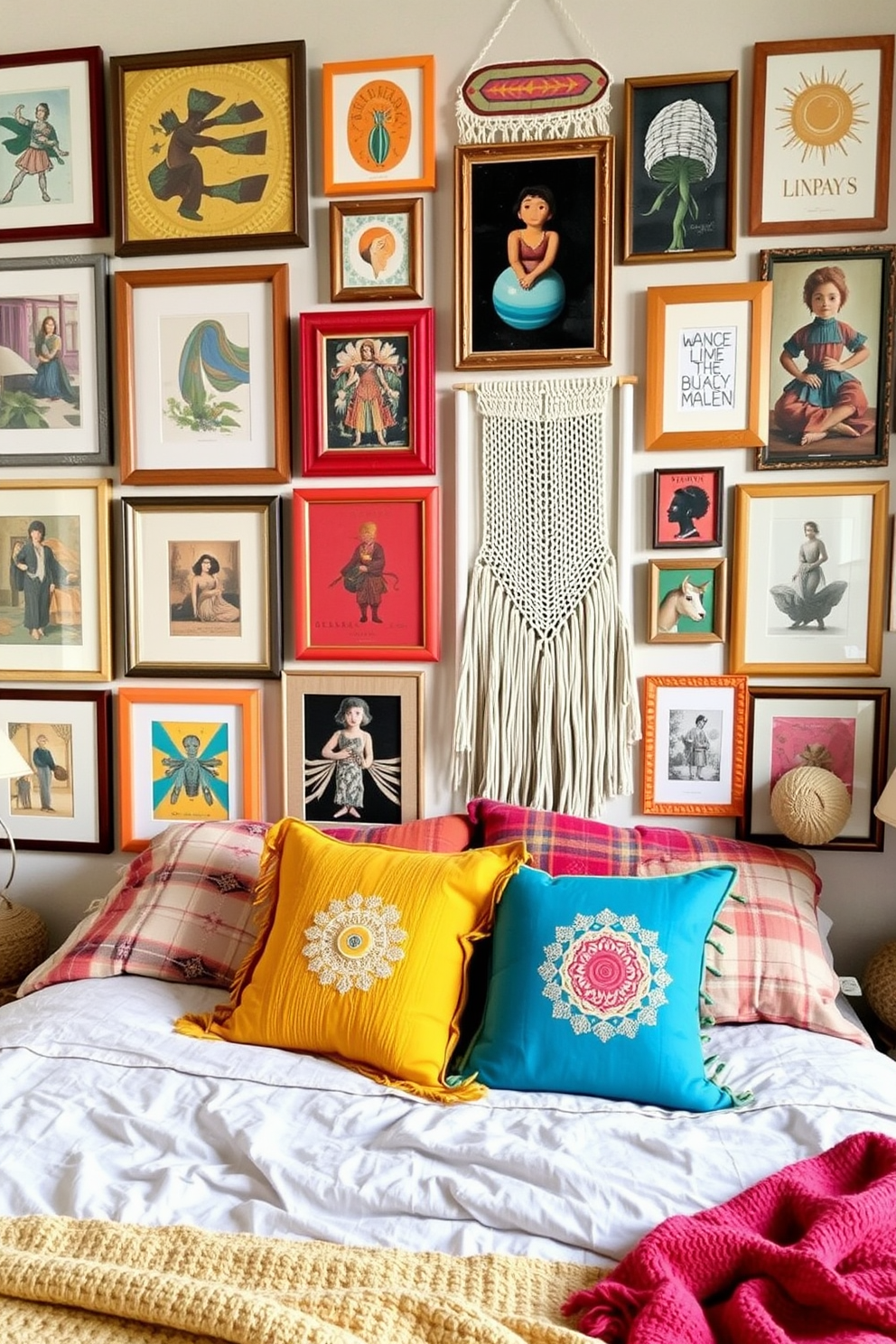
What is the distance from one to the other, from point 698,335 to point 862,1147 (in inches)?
60.4

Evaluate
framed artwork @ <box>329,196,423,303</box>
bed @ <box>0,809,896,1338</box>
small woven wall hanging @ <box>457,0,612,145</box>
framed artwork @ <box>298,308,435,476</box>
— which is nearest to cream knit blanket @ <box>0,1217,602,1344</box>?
bed @ <box>0,809,896,1338</box>

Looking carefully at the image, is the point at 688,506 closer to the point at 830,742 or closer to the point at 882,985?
A: the point at 830,742

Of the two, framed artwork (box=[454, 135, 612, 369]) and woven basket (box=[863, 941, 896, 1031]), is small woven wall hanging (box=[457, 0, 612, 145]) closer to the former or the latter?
framed artwork (box=[454, 135, 612, 369])

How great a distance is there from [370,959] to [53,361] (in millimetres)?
1579

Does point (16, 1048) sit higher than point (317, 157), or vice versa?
point (317, 157)

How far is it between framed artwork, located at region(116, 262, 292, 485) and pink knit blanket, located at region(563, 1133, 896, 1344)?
5.44 feet

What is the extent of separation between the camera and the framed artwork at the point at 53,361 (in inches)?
87.2

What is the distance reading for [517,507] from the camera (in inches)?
82.2

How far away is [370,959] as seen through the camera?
1.58m

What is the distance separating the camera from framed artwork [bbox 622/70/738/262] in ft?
6.50

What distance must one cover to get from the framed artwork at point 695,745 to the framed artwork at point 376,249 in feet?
3.36

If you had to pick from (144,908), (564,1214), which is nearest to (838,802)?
(564,1214)

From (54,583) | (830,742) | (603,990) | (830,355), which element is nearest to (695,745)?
(830,742)

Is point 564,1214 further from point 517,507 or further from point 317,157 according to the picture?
point 317,157
